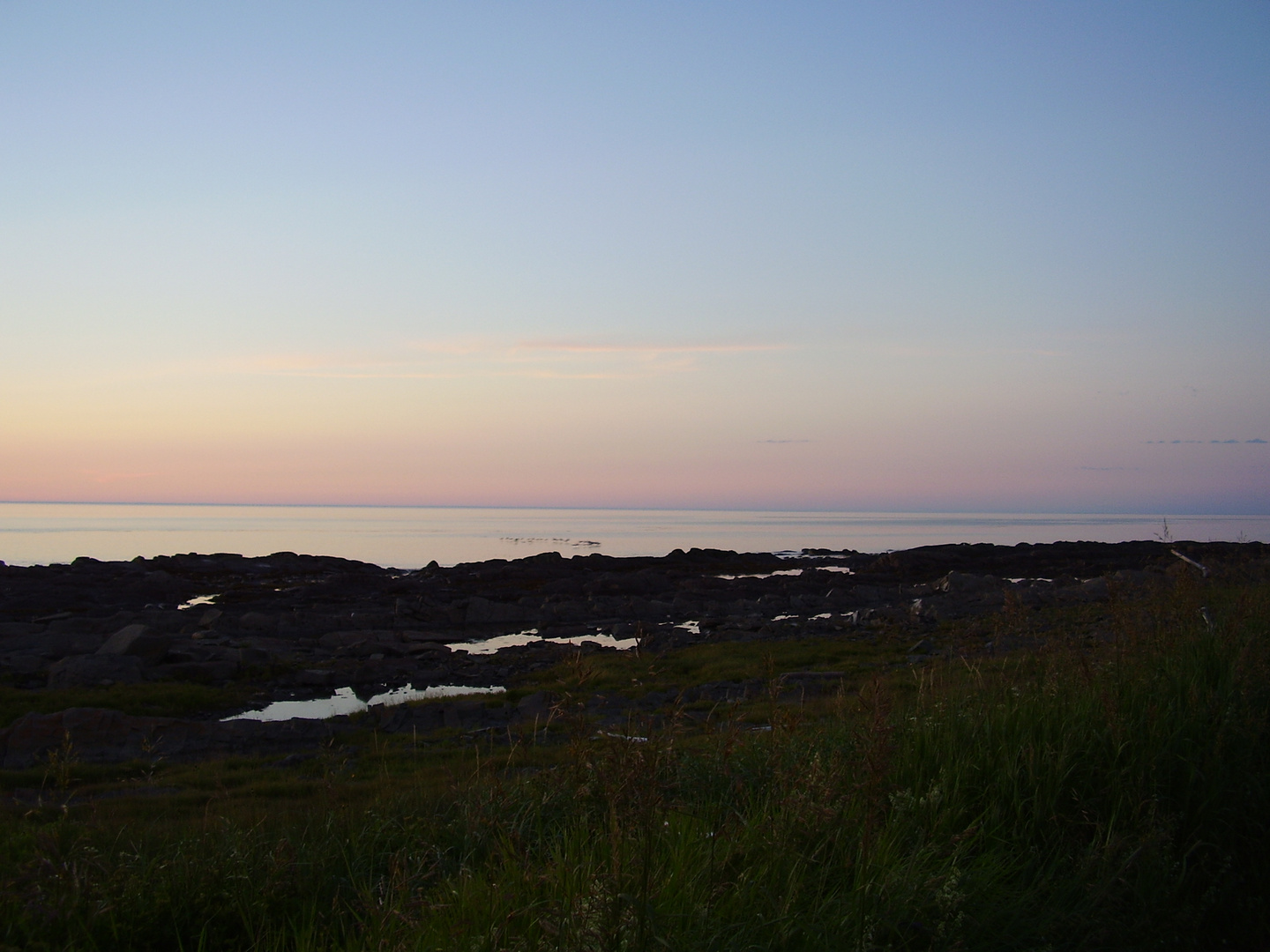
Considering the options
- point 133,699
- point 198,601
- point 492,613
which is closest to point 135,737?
point 133,699

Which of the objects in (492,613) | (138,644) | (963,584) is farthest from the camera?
(963,584)

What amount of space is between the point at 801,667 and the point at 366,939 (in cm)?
1566

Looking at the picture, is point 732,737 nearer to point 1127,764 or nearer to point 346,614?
point 1127,764

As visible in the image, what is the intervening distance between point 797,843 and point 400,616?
2684 centimetres

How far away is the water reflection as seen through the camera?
16188 mm

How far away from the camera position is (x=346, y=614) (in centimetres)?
2856

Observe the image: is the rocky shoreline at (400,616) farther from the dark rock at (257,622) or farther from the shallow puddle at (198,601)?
the shallow puddle at (198,601)

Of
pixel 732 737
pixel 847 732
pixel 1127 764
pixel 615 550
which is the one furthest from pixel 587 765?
pixel 615 550

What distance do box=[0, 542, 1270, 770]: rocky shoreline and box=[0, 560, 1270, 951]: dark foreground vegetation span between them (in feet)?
3.81

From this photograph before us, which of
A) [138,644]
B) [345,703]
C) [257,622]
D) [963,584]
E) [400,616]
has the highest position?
[963,584]

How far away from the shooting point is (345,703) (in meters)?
17.7

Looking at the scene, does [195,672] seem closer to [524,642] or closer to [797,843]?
[524,642]

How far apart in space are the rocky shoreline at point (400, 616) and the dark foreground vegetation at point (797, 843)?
1.16 metres

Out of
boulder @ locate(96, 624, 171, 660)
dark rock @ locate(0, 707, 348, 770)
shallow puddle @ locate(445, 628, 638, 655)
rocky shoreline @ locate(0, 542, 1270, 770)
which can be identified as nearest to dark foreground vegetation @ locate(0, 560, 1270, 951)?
rocky shoreline @ locate(0, 542, 1270, 770)
